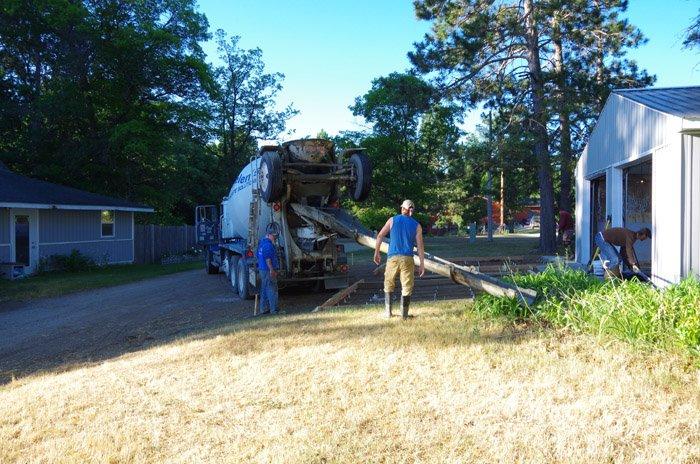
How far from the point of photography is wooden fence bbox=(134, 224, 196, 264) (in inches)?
1019

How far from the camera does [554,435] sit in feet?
12.8

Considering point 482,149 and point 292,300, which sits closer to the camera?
point 292,300

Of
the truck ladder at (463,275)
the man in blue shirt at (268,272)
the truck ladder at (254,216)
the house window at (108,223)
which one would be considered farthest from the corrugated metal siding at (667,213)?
the house window at (108,223)

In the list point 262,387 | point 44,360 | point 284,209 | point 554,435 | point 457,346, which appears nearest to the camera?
point 554,435

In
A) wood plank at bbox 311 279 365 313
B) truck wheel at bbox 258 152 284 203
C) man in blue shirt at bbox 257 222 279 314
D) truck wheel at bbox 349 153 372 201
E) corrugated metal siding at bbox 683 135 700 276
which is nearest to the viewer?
corrugated metal siding at bbox 683 135 700 276

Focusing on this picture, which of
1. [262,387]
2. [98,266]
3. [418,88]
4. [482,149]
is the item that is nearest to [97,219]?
[98,266]

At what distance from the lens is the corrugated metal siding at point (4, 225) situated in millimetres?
18188

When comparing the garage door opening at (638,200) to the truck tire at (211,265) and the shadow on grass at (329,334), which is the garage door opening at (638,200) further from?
the truck tire at (211,265)

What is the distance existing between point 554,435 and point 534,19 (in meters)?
20.1

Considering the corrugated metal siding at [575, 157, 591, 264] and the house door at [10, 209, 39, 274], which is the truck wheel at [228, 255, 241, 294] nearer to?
the house door at [10, 209, 39, 274]

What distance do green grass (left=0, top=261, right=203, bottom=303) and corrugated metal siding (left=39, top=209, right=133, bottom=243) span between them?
1559mm

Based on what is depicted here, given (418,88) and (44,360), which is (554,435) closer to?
(44,360)

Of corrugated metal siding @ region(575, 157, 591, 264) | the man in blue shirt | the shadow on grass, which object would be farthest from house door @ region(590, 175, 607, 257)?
the man in blue shirt

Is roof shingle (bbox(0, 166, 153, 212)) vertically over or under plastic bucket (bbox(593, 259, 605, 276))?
over
